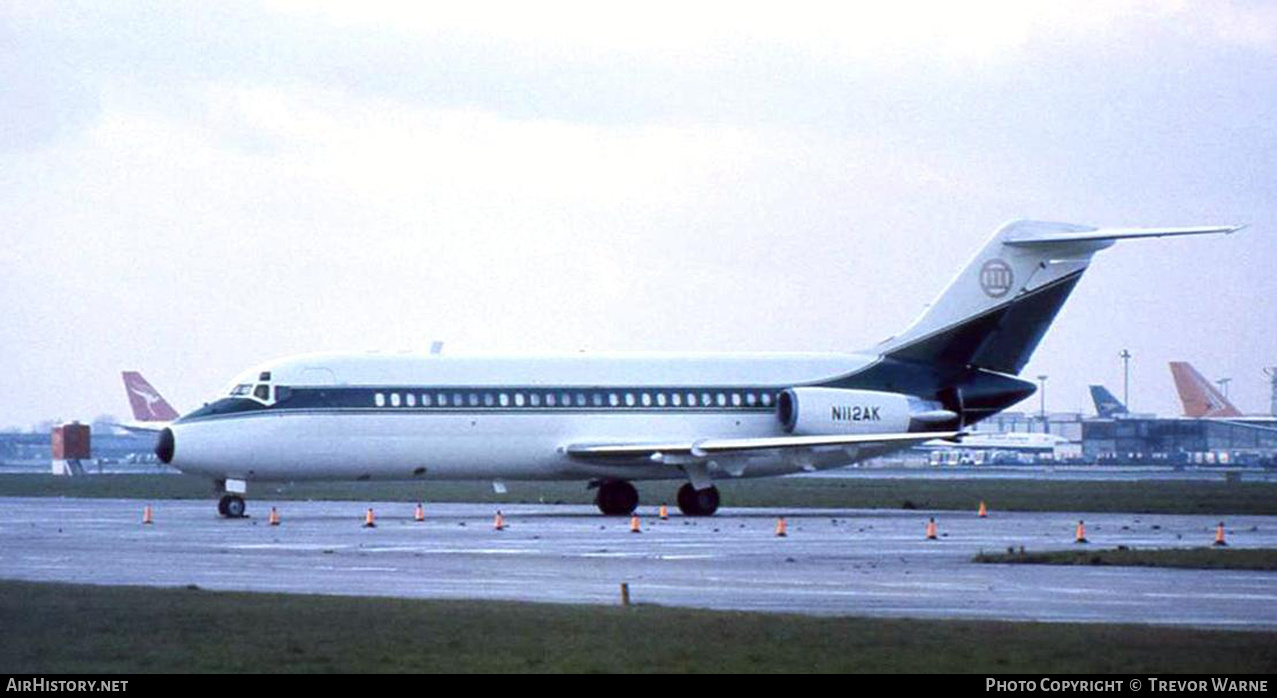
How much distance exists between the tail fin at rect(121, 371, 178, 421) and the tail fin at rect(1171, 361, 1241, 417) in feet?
221

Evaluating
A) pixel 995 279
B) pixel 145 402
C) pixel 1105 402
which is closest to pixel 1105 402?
pixel 1105 402

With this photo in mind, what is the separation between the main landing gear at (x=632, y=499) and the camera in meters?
52.8

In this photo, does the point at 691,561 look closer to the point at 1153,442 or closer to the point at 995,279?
the point at 995,279

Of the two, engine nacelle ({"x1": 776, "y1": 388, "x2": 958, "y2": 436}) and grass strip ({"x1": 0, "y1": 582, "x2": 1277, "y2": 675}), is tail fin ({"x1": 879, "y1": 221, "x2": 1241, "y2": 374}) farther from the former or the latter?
grass strip ({"x1": 0, "y1": 582, "x2": 1277, "y2": 675})

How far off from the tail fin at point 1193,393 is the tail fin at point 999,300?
97.5 metres

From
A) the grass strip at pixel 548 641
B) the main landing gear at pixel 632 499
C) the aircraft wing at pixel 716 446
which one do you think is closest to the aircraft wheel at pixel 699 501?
the main landing gear at pixel 632 499

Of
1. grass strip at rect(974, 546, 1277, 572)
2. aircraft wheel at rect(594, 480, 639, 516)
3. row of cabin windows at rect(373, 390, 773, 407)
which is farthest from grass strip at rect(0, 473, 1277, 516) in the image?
grass strip at rect(974, 546, 1277, 572)

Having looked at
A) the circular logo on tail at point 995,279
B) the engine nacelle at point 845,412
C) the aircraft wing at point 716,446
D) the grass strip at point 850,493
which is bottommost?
the grass strip at point 850,493

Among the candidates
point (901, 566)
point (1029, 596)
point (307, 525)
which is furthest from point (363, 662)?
point (307, 525)

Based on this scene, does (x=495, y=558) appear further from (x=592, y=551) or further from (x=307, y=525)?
(x=307, y=525)

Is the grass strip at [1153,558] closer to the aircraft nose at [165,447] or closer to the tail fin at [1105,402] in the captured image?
the aircraft nose at [165,447]

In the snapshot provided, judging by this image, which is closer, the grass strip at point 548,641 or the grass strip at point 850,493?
the grass strip at point 548,641

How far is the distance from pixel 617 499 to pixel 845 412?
19.6ft

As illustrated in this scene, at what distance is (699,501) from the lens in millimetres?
52750
